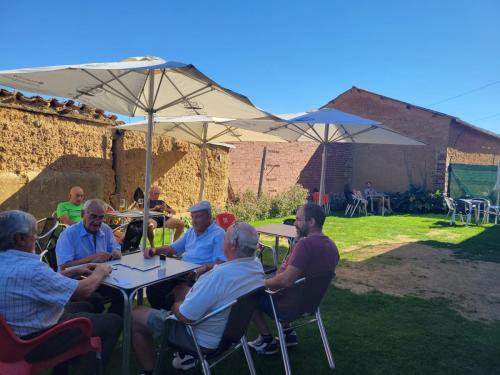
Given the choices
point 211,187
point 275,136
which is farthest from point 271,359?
point 211,187

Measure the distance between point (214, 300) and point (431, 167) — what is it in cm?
1560

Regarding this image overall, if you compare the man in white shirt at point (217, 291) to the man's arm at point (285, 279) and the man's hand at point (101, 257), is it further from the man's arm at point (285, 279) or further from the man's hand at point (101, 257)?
the man's hand at point (101, 257)

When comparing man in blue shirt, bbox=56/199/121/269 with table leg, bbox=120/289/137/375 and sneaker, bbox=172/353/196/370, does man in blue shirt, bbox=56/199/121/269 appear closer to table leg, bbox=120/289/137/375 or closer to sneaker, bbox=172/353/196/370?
table leg, bbox=120/289/137/375

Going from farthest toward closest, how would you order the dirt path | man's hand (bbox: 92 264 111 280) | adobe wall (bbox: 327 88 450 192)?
adobe wall (bbox: 327 88 450 192) < the dirt path < man's hand (bbox: 92 264 111 280)

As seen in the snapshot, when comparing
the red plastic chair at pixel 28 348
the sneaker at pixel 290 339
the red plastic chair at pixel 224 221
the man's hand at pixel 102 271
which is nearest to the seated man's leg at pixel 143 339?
the man's hand at pixel 102 271

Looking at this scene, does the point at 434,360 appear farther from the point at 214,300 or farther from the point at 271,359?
the point at 214,300

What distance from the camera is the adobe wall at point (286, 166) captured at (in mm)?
11828

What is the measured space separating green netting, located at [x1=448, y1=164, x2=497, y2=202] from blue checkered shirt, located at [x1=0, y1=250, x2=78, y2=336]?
53.9 ft

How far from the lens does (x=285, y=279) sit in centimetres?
273

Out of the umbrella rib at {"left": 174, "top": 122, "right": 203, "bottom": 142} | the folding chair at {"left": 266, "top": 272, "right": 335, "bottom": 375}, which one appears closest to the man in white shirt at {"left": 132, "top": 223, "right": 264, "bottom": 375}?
the folding chair at {"left": 266, "top": 272, "right": 335, "bottom": 375}

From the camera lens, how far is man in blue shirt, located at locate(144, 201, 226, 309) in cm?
336

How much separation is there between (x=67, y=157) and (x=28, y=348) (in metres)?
5.53

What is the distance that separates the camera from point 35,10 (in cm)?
729

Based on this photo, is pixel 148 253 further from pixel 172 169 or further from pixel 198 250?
pixel 172 169
